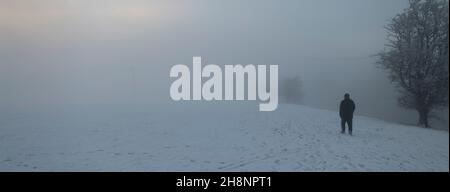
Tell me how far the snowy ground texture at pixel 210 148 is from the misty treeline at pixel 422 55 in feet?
31.0

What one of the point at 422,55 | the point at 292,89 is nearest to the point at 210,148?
the point at 422,55

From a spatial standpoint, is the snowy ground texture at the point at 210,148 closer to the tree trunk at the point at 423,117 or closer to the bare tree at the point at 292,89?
the tree trunk at the point at 423,117

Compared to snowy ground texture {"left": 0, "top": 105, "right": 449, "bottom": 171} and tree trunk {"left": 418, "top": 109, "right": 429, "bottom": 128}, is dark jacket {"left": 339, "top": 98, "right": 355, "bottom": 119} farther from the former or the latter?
tree trunk {"left": 418, "top": 109, "right": 429, "bottom": 128}

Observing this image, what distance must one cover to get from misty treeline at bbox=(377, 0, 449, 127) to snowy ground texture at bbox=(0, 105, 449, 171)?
31.0ft

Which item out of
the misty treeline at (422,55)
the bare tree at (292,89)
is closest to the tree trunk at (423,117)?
the misty treeline at (422,55)

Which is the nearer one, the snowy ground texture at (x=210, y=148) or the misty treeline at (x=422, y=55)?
the snowy ground texture at (x=210, y=148)

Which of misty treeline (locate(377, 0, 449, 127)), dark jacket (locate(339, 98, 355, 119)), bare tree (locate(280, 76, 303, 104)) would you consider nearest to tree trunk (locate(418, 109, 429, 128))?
misty treeline (locate(377, 0, 449, 127))

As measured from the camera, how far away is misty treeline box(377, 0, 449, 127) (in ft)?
79.5

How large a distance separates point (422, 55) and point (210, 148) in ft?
62.3

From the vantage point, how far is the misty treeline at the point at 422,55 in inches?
954

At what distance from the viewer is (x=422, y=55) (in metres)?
24.3

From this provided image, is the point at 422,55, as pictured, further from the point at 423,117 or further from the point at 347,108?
the point at 347,108
